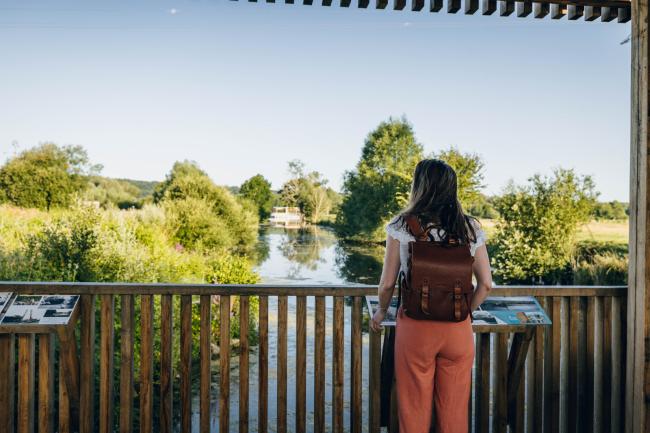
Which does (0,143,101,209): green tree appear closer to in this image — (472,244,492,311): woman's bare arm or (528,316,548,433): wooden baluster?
(528,316,548,433): wooden baluster

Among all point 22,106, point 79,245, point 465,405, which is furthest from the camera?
point 22,106

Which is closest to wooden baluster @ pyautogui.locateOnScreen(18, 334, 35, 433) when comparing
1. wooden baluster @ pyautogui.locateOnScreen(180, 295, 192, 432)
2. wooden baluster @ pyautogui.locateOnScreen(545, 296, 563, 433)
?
wooden baluster @ pyautogui.locateOnScreen(180, 295, 192, 432)

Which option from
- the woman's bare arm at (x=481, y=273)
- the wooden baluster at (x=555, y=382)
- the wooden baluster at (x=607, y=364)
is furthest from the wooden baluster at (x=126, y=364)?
the wooden baluster at (x=607, y=364)

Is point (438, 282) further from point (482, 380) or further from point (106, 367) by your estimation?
point (106, 367)

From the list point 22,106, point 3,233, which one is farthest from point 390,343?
point 22,106

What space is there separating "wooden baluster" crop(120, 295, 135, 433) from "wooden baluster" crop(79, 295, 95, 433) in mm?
129

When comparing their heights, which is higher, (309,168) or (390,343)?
(309,168)

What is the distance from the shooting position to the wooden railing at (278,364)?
8.38 ft

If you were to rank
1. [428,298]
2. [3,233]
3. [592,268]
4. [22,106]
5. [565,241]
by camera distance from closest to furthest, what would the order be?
[428,298] < [3,233] < [592,268] < [565,241] < [22,106]

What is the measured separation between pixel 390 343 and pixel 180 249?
8698mm

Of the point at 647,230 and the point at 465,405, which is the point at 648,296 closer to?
the point at 647,230

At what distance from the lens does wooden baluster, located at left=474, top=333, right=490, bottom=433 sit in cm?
272

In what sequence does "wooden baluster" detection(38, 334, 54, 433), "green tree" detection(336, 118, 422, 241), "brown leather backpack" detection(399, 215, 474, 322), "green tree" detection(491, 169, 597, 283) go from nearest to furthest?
"brown leather backpack" detection(399, 215, 474, 322) → "wooden baluster" detection(38, 334, 54, 433) → "green tree" detection(491, 169, 597, 283) → "green tree" detection(336, 118, 422, 241)

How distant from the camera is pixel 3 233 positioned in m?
7.18
